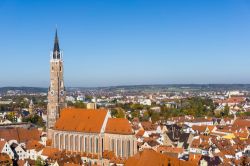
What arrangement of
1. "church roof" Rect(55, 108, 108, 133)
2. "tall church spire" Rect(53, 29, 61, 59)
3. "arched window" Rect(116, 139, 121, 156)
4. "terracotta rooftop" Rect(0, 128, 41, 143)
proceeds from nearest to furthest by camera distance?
"arched window" Rect(116, 139, 121, 156) → "church roof" Rect(55, 108, 108, 133) → "tall church spire" Rect(53, 29, 61, 59) → "terracotta rooftop" Rect(0, 128, 41, 143)

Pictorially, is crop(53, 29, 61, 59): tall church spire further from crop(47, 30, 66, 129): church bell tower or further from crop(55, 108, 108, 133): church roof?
crop(55, 108, 108, 133): church roof

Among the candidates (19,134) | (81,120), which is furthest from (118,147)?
(19,134)

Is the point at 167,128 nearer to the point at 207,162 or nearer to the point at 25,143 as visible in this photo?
the point at 25,143

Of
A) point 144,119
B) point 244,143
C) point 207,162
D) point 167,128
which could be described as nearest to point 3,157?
point 207,162

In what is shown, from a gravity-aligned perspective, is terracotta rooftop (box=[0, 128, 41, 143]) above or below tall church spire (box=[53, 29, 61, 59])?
below

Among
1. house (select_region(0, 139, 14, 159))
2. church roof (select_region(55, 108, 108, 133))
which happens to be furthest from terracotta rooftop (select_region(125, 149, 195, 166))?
house (select_region(0, 139, 14, 159))

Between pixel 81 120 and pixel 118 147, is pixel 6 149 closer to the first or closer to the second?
pixel 81 120

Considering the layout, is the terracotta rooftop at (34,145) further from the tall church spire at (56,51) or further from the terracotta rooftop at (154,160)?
the terracotta rooftop at (154,160)
